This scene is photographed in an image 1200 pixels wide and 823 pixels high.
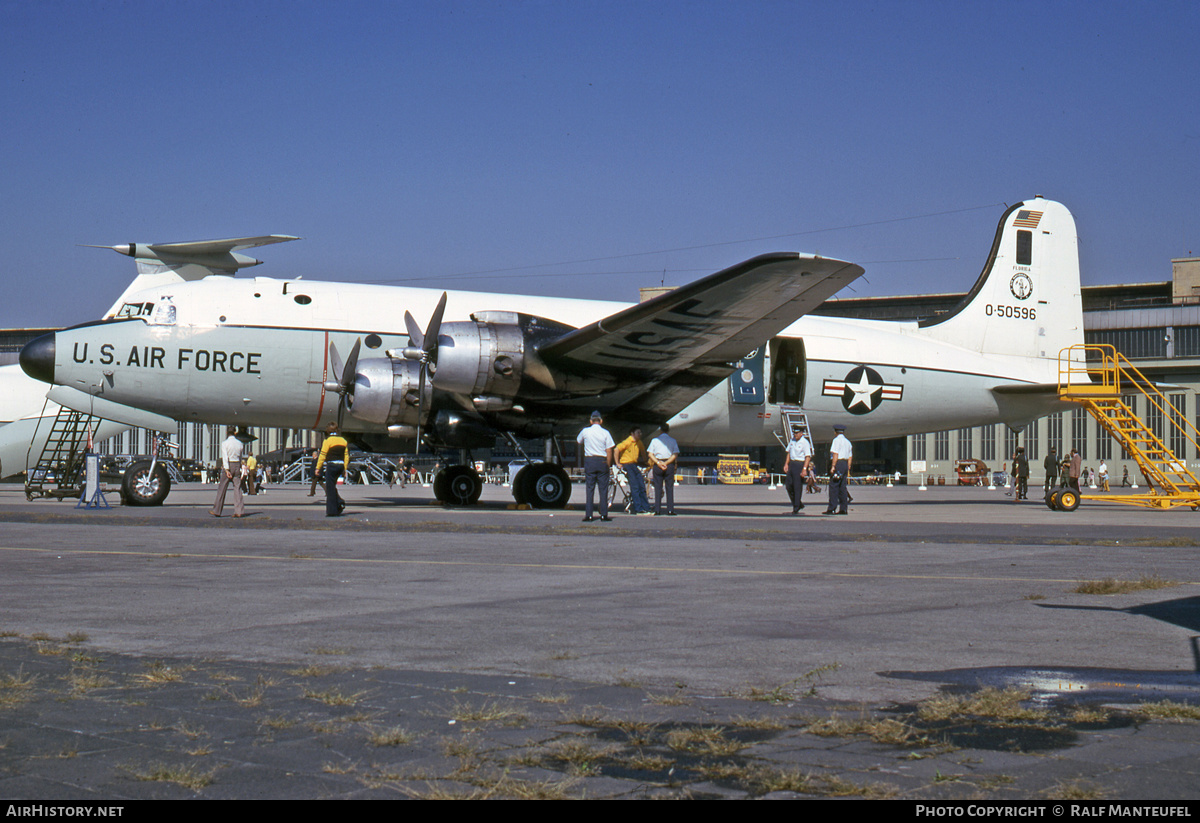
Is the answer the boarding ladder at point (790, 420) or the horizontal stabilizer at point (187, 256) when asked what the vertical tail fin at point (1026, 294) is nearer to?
the boarding ladder at point (790, 420)

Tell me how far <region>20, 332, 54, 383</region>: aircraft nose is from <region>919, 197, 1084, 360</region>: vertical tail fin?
1928cm

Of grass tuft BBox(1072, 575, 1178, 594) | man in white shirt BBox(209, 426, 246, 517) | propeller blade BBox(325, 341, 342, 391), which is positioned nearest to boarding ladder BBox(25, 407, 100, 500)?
man in white shirt BBox(209, 426, 246, 517)

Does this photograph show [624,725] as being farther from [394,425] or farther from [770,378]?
[770,378]

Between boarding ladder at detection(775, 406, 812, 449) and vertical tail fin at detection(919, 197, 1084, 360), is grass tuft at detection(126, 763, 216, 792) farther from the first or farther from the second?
vertical tail fin at detection(919, 197, 1084, 360)

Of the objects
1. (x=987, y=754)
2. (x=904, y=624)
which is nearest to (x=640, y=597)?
(x=904, y=624)

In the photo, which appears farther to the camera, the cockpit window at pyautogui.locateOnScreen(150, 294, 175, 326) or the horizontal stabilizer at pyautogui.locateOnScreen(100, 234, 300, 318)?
the horizontal stabilizer at pyautogui.locateOnScreen(100, 234, 300, 318)

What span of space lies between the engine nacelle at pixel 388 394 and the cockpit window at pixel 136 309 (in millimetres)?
4430

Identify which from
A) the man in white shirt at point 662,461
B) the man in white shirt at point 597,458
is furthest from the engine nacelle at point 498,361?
the man in white shirt at point 662,461

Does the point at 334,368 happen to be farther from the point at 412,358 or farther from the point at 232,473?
the point at 232,473

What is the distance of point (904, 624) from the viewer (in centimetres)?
677

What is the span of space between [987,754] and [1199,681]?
75.8 inches

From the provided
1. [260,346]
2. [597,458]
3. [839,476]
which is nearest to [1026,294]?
[839,476]

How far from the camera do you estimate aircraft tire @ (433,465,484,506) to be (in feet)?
73.7

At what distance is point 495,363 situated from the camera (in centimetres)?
1867
